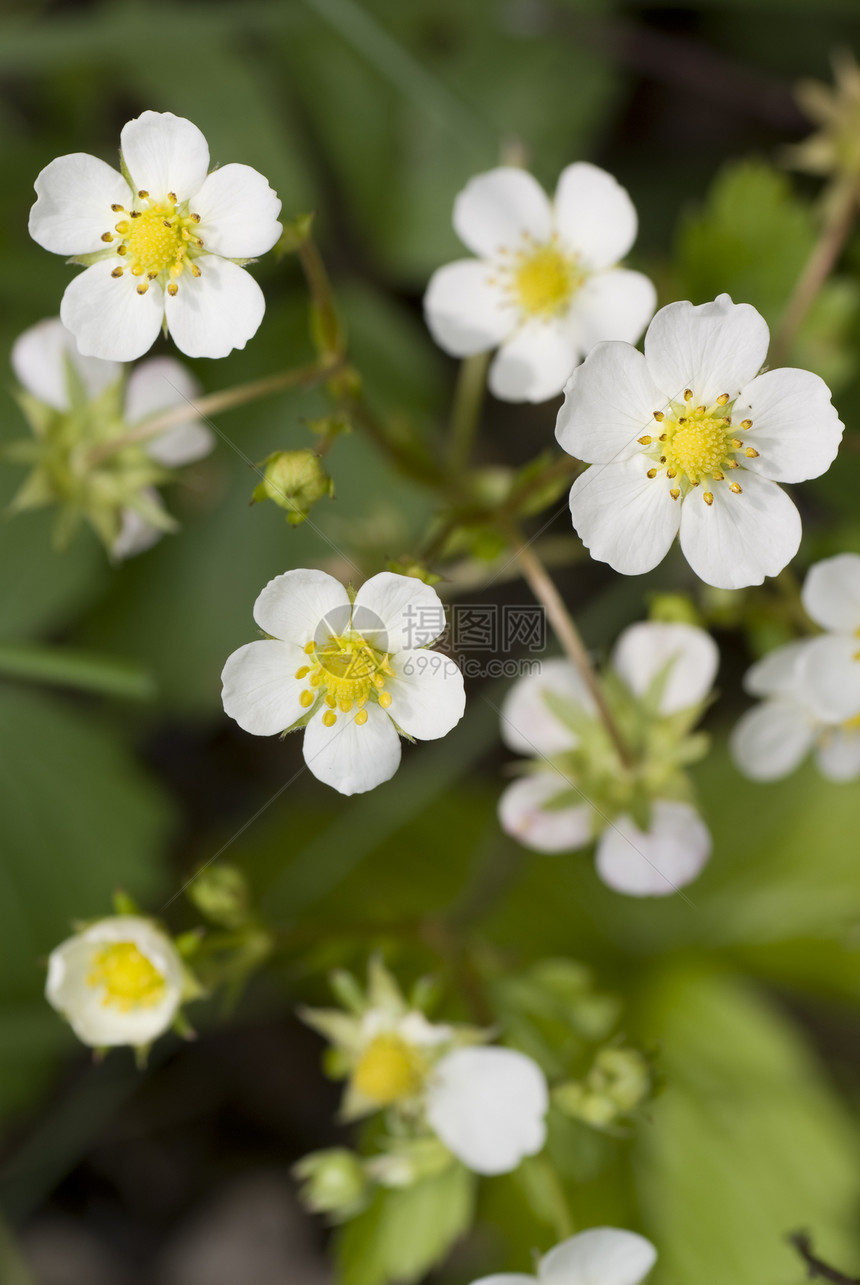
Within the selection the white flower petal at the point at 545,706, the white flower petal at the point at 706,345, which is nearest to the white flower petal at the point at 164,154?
the white flower petal at the point at 706,345

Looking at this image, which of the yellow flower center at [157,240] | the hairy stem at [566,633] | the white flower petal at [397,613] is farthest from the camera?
the hairy stem at [566,633]

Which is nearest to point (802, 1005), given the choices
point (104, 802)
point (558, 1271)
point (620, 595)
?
point (620, 595)

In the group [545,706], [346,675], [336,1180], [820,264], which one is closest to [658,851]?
[545,706]

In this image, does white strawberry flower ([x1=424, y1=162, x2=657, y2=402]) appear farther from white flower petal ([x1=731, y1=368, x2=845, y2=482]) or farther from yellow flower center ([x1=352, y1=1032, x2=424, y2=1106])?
yellow flower center ([x1=352, y1=1032, x2=424, y2=1106])

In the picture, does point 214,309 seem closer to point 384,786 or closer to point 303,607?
point 303,607

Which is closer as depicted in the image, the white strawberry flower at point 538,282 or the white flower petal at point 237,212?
the white flower petal at point 237,212

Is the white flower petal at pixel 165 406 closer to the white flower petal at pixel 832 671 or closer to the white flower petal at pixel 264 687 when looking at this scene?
the white flower petal at pixel 264 687

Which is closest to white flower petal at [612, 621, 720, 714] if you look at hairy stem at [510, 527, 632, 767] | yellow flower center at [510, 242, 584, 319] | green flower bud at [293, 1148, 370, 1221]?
hairy stem at [510, 527, 632, 767]
